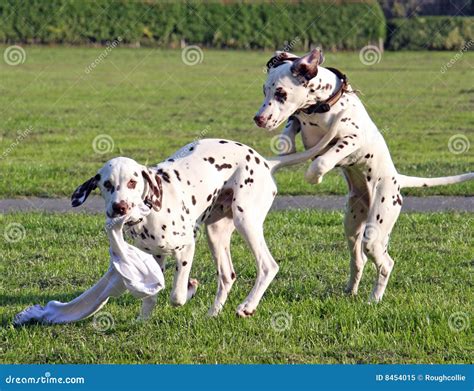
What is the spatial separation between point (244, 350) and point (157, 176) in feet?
4.18

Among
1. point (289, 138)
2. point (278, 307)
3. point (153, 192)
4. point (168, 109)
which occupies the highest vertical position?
point (153, 192)

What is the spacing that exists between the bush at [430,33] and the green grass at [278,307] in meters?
40.3

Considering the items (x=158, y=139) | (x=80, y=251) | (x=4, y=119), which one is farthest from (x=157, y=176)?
(x=4, y=119)

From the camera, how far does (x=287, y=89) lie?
23.9 feet

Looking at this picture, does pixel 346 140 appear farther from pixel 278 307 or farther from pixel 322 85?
pixel 278 307

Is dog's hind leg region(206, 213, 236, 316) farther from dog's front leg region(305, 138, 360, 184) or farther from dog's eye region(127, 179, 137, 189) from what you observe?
dog's eye region(127, 179, 137, 189)

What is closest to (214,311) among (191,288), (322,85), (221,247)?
(191,288)

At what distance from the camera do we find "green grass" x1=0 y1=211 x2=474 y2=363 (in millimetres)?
6766

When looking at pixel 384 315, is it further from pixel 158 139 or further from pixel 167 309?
pixel 158 139

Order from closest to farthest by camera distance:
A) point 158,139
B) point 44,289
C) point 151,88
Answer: point 44,289 < point 158,139 < point 151,88

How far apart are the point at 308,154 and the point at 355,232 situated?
0.92 meters

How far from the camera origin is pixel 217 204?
761 cm

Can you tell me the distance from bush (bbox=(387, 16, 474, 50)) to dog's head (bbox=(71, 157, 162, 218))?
44.3 metres

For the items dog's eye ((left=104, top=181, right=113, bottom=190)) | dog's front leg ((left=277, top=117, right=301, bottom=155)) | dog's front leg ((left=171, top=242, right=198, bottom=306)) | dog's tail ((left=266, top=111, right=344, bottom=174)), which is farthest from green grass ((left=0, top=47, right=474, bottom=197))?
dog's eye ((left=104, top=181, right=113, bottom=190))
